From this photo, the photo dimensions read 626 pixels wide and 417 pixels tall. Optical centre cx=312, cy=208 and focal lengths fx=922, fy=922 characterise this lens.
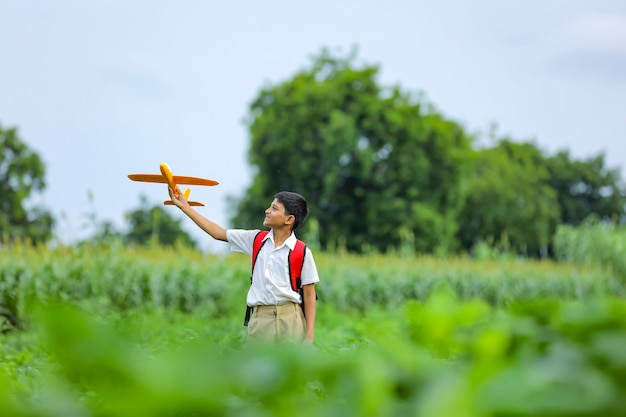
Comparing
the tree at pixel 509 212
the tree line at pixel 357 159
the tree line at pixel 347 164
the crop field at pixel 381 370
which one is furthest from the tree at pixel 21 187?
the crop field at pixel 381 370

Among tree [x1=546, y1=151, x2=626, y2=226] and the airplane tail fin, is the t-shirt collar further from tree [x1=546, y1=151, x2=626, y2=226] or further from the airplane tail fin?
tree [x1=546, y1=151, x2=626, y2=226]

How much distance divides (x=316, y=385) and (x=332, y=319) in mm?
13131

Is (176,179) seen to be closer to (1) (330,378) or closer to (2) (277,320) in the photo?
(2) (277,320)

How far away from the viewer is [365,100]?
41906 millimetres

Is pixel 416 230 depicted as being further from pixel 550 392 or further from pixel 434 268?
pixel 550 392

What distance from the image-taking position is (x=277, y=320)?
6.05 m

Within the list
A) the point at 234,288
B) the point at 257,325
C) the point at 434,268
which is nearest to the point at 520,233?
the point at 434,268

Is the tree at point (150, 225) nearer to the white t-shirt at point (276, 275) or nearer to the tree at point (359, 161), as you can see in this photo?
the tree at point (359, 161)

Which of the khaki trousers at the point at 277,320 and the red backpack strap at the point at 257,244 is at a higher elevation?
the red backpack strap at the point at 257,244

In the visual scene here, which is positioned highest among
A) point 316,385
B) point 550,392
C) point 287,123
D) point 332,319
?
point 287,123

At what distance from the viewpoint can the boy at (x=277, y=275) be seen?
6.07m

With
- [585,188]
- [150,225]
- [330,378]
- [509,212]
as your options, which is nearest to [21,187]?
[150,225]

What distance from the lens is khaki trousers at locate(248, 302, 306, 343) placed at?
6.00m

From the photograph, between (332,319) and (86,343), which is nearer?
(86,343)
